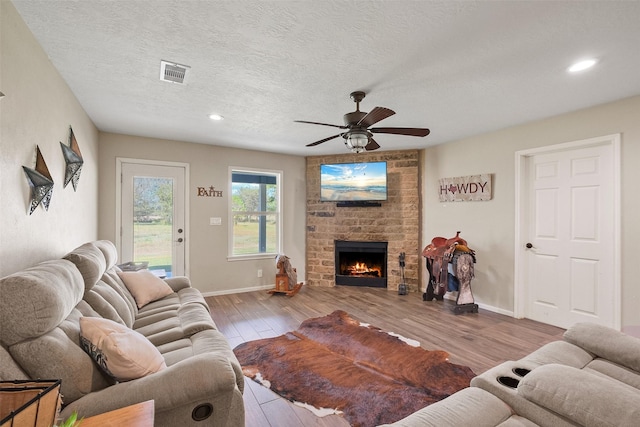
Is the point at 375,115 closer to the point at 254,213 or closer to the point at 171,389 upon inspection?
the point at 171,389

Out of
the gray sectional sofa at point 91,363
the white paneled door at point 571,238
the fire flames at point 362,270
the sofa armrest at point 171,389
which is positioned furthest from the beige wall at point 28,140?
the white paneled door at point 571,238

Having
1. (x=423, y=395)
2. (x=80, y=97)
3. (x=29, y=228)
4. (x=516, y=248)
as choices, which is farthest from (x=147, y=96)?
(x=516, y=248)

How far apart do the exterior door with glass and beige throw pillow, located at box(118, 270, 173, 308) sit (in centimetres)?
158

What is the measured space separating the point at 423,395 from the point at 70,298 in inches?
87.9

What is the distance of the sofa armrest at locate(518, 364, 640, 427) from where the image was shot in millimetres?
957

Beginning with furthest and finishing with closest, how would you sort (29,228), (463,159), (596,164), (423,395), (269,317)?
(463,159), (269,317), (596,164), (423,395), (29,228)

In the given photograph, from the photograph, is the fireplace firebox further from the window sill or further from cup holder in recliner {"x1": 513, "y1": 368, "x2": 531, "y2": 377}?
cup holder in recliner {"x1": 513, "y1": 368, "x2": 531, "y2": 377}

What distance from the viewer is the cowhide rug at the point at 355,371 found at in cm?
204

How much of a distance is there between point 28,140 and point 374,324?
3.42 metres

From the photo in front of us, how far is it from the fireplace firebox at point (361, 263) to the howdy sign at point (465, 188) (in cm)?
132

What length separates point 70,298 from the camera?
1.43 metres

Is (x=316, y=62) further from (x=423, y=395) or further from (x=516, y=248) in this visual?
→ (x=516, y=248)

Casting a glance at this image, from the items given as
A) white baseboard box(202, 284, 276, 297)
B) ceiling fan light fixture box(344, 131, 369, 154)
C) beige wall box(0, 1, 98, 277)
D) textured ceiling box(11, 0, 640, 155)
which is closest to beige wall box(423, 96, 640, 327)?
textured ceiling box(11, 0, 640, 155)

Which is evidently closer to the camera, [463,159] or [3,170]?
[3,170]
